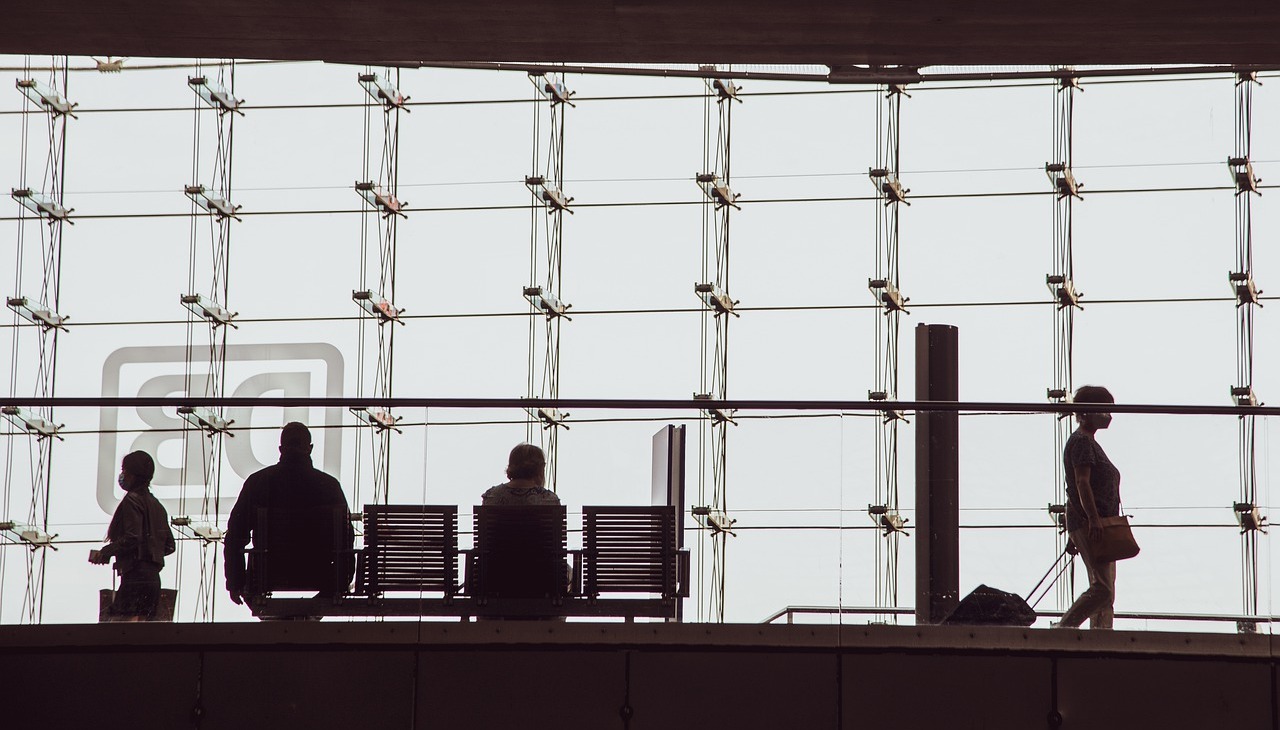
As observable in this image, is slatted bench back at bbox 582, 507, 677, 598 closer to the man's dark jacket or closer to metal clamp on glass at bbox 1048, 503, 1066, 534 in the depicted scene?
the man's dark jacket

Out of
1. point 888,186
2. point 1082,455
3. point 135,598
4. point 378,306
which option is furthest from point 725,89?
A: point 135,598

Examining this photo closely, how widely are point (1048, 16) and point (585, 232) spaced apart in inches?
243

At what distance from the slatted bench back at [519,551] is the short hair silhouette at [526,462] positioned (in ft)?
0.34

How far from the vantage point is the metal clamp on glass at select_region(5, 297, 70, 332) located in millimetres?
12617

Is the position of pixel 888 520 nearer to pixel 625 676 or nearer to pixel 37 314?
pixel 625 676

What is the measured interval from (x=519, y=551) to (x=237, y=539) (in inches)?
33.9

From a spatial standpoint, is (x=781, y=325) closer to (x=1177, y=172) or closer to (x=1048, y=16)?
(x=1177, y=172)

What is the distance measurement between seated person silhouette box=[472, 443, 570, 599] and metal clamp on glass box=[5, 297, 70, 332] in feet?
29.0

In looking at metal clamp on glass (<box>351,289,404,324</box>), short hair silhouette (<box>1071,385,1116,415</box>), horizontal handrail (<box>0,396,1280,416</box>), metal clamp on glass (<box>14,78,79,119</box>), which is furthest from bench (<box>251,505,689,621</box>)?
metal clamp on glass (<box>14,78,79,119</box>)

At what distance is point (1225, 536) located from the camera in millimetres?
4828

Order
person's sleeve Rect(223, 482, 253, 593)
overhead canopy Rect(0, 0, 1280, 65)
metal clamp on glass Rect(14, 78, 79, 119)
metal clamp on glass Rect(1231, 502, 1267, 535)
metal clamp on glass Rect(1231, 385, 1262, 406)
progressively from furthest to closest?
metal clamp on glass Rect(14, 78, 79, 119) < metal clamp on glass Rect(1231, 385, 1262, 406) < overhead canopy Rect(0, 0, 1280, 65) < person's sleeve Rect(223, 482, 253, 593) < metal clamp on glass Rect(1231, 502, 1267, 535)

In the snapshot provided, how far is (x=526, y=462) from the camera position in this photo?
4.87 meters

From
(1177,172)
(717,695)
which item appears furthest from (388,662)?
(1177,172)

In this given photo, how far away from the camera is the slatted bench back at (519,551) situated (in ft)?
16.1
